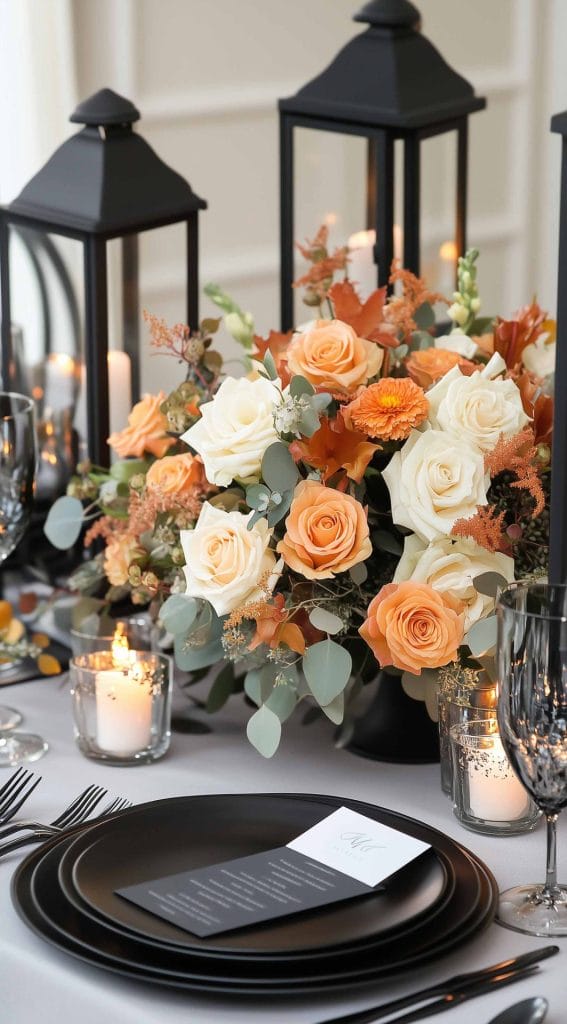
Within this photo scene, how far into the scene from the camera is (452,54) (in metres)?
4.08

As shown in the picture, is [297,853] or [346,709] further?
[346,709]

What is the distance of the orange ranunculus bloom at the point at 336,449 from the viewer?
113 cm

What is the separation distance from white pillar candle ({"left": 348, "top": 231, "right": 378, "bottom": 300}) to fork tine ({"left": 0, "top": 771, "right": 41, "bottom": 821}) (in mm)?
714

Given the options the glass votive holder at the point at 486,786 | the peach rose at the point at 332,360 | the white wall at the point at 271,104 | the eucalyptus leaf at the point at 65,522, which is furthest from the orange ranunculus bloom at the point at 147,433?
the white wall at the point at 271,104

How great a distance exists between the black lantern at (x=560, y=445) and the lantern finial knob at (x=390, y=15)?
2.08 feet

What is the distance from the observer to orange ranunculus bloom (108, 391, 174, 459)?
1.35m

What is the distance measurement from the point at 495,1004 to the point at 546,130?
384 cm

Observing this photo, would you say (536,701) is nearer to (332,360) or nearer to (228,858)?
(228,858)

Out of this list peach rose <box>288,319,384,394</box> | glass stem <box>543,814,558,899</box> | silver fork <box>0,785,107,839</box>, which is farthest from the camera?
peach rose <box>288,319,384,394</box>

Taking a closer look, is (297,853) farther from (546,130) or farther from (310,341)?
(546,130)

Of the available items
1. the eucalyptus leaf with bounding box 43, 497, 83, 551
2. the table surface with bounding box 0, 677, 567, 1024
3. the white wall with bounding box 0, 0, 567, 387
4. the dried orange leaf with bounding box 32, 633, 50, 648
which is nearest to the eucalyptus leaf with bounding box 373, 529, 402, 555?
the table surface with bounding box 0, 677, 567, 1024

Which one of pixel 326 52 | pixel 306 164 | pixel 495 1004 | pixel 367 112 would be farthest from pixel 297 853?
pixel 326 52

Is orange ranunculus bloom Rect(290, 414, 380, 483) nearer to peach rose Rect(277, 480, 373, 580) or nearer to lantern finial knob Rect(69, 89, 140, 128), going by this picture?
peach rose Rect(277, 480, 373, 580)

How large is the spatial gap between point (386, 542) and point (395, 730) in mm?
188
